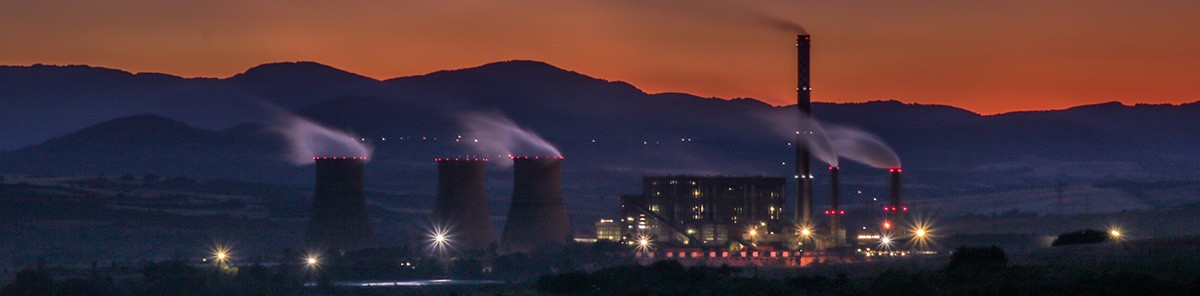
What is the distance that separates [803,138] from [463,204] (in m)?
18.0

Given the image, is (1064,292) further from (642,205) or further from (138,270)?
(642,205)

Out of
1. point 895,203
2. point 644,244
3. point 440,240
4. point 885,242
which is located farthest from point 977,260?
point 644,244

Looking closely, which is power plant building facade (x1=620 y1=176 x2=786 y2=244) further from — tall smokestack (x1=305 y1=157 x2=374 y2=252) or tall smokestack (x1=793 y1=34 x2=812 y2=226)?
tall smokestack (x1=305 y1=157 x2=374 y2=252)

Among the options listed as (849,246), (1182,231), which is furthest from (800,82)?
(1182,231)

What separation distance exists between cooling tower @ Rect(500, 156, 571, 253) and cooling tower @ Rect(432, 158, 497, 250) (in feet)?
5.27

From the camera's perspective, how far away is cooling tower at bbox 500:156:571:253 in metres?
113

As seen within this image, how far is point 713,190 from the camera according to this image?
129375 millimetres

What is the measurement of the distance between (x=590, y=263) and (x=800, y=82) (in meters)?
14.9

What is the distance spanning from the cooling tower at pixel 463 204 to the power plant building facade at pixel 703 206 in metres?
11.3

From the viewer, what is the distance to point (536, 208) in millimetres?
114188

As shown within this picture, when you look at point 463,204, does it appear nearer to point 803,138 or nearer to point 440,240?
point 440,240

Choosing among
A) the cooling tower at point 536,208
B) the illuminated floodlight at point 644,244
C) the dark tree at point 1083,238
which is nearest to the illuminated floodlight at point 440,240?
the cooling tower at point 536,208

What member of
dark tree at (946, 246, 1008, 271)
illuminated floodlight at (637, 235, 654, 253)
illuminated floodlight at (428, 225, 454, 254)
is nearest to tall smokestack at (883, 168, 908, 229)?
illuminated floodlight at (637, 235, 654, 253)

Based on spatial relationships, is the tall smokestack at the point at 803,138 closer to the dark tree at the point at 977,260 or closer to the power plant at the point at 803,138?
the power plant at the point at 803,138
